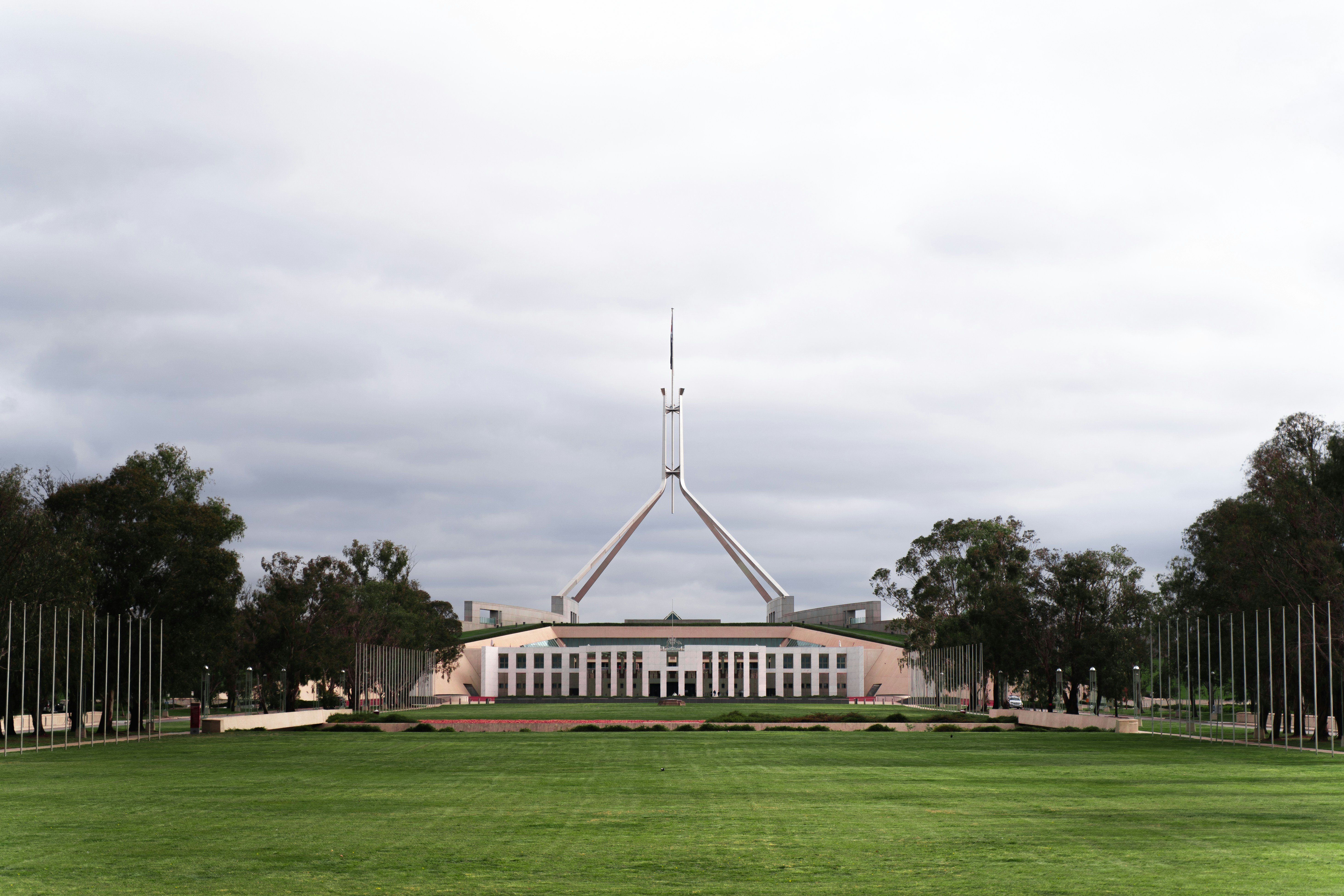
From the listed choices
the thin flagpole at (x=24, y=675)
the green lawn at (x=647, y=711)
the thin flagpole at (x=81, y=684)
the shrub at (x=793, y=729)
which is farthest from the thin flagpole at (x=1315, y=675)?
the thin flagpole at (x=24, y=675)

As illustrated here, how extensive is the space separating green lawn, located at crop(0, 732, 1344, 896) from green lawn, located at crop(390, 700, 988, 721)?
2483 cm

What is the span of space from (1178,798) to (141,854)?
42.6 ft

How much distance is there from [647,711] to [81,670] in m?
39.0

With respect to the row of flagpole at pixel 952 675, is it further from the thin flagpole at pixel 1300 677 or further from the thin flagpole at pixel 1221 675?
the thin flagpole at pixel 1300 677

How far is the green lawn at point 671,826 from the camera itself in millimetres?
10109

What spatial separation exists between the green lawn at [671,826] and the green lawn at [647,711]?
24.8 metres

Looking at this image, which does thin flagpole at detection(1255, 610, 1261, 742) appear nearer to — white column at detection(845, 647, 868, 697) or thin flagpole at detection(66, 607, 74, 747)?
thin flagpole at detection(66, 607, 74, 747)

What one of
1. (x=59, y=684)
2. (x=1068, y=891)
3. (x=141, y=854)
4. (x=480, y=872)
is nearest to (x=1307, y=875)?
(x=1068, y=891)

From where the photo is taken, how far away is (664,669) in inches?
4542

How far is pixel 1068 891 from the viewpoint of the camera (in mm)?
9586

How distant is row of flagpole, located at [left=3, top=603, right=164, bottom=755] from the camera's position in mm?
33281

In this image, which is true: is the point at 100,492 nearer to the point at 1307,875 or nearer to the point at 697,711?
the point at 697,711

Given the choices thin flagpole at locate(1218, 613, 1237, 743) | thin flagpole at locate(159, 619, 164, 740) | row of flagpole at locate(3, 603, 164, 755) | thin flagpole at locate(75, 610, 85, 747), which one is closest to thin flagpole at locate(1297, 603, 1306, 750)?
thin flagpole at locate(1218, 613, 1237, 743)

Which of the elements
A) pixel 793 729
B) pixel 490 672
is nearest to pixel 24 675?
pixel 793 729
